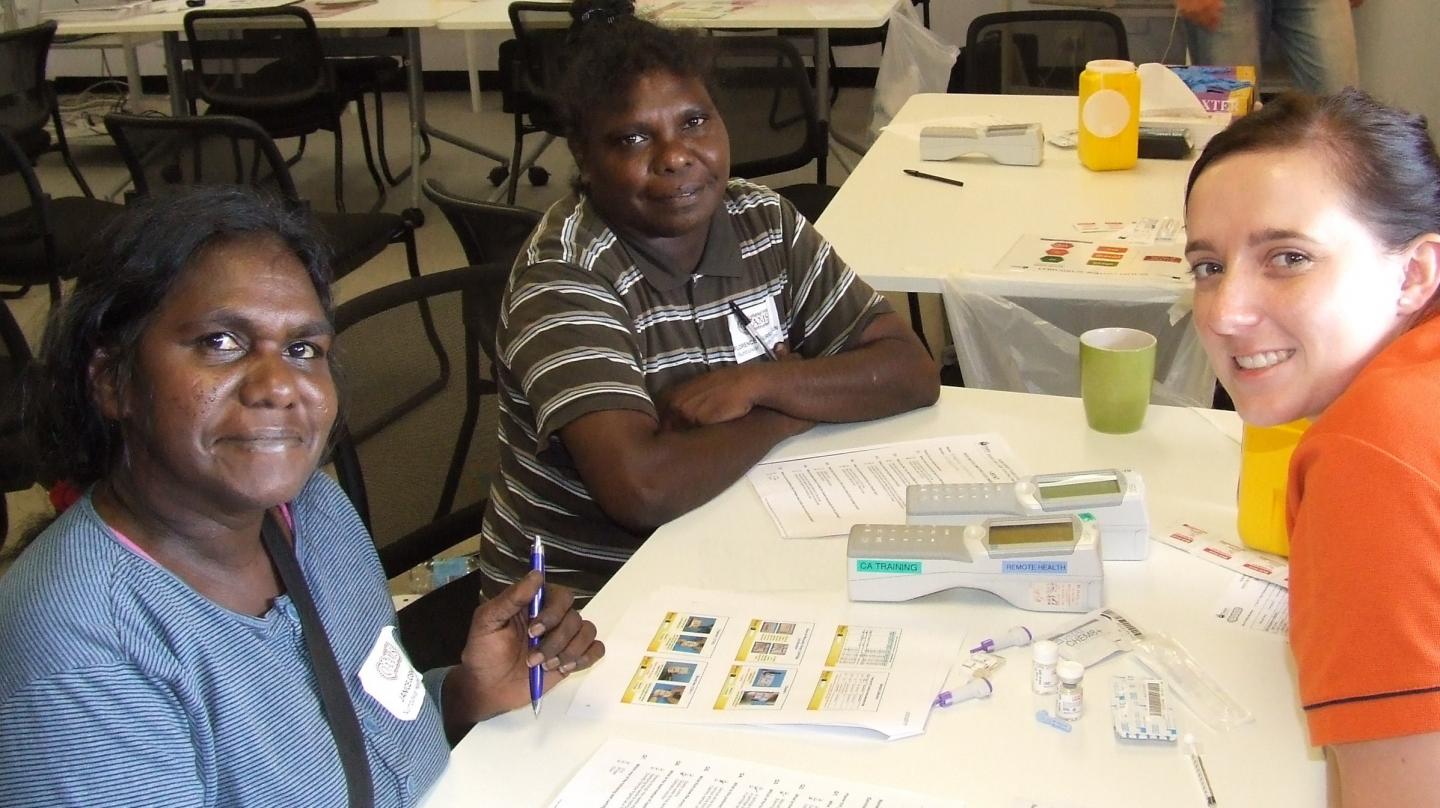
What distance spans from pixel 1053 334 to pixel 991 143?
76 centimetres

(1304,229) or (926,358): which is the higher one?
(1304,229)

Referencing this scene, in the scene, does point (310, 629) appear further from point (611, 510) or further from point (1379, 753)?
point (1379, 753)

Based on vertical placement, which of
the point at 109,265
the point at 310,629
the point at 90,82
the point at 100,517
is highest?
the point at 109,265

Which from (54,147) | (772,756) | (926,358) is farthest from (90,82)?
(772,756)

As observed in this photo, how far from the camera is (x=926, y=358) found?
6.04ft

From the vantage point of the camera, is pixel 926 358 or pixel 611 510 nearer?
pixel 611 510

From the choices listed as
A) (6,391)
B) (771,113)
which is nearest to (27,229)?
(6,391)

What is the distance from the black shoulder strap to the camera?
3.56 ft

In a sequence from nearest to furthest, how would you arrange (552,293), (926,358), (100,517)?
(100,517), (552,293), (926,358)

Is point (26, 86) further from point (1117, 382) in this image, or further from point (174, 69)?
point (1117, 382)

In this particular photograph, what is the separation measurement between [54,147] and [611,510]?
453 centimetres

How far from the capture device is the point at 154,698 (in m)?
0.94

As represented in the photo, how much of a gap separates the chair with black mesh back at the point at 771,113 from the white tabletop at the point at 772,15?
99 cm

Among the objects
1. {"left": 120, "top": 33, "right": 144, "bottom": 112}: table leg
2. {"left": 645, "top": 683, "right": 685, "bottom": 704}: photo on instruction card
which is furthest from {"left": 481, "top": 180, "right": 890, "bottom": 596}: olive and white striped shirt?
{"left": 120, "top": 33, "right": 144, "bottom": 112}: table leg
